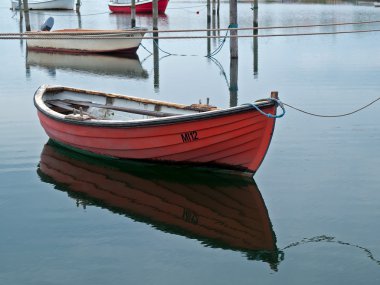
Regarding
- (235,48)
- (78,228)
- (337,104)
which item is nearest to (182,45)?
(235,48)

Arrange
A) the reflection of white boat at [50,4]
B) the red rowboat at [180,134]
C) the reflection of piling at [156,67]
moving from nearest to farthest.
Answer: the red rowboat at [180,134] < the reflection of piling at [156,67] < the reflection of white boat at [50,4]

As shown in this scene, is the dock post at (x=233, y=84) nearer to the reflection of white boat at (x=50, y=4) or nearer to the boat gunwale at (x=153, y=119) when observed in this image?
the boat gunwale at (x=153, y=119)

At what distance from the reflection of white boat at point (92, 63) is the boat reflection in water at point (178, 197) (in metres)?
13.7

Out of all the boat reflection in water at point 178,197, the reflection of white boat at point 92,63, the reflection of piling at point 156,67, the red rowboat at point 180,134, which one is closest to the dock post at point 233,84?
the reflection of piling at point 156,67

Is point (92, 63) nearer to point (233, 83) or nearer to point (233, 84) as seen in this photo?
point (233, 83)

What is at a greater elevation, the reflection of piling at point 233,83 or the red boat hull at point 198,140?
the red boat hull at point 198,140

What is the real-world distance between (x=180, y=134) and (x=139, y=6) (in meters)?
54.8

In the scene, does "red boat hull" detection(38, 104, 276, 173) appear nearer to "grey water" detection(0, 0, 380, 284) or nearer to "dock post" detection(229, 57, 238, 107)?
"grey water" detection(0, 0, 380, 284)

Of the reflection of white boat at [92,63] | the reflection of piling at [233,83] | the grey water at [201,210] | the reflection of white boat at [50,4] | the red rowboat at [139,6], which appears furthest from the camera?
the reflection of white boat at [50,4]

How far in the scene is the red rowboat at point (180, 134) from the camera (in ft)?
39.1

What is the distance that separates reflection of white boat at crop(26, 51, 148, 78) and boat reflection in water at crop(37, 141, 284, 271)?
13.7 m

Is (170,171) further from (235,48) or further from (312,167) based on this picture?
(235,48)

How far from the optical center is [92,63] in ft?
99.8

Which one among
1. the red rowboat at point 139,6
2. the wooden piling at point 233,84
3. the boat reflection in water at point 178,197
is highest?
the red rowboat at point 139,6
